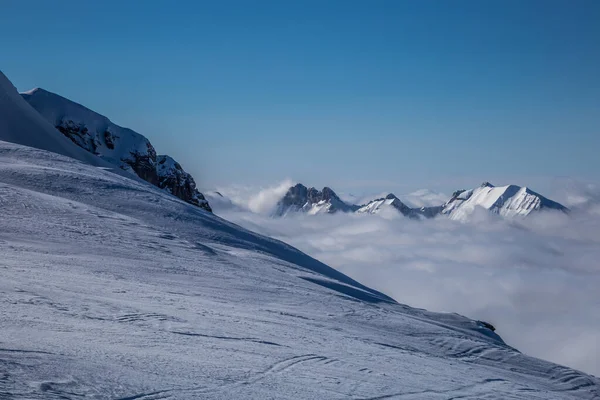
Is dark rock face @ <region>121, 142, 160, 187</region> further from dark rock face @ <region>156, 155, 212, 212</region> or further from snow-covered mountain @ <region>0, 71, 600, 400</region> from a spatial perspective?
snow-covered mountain @ <region>0, 71, 600, 400</region>

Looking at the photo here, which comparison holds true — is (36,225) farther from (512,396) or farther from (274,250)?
(512,396)

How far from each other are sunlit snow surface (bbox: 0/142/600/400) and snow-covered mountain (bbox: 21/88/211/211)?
210 feet

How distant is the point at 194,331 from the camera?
9406 mm

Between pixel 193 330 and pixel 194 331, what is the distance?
0.06 meters

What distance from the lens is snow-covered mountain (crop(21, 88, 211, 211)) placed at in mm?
82250

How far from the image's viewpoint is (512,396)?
9000 mm

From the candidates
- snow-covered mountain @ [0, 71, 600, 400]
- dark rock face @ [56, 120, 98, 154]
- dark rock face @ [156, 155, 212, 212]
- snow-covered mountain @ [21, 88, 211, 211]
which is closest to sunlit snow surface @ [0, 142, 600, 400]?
snow-covered mountain @ [0, 71, 600, 400]

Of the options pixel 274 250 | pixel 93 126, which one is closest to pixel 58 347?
pixel 274 250

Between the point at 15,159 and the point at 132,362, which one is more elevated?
the point at 15,159

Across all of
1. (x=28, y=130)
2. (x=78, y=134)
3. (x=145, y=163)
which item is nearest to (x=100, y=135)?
(x=78, y=134)

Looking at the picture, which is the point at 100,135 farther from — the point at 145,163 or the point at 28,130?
the point at 28,130

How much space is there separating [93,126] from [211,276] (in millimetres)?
77184

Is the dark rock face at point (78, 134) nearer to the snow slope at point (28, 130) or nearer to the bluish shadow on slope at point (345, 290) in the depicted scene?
the snow slope at point (28, 130)

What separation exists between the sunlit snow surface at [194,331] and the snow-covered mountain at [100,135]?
6391 cm
